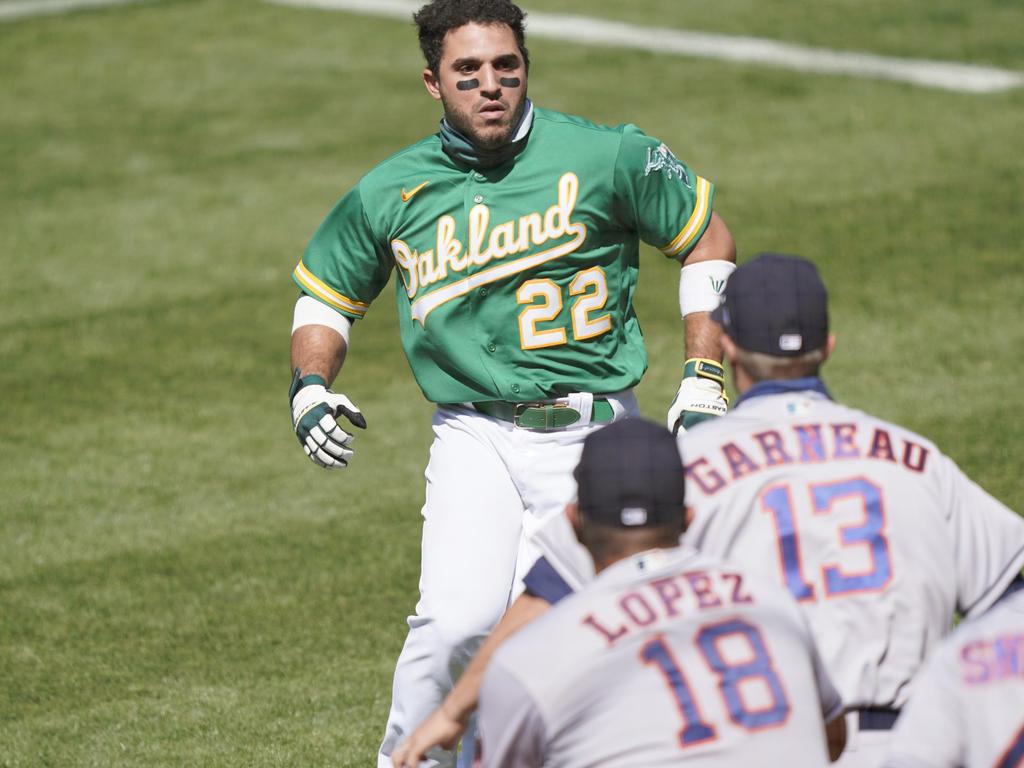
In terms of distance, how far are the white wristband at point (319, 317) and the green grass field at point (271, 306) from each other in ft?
5.14

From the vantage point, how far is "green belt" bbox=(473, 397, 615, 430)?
560cm

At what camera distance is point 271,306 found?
1201 centimetres

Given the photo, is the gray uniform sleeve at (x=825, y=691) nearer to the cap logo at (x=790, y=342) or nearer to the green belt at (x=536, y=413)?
the cap logo at (x=790, y=342)

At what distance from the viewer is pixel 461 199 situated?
575 centimetres

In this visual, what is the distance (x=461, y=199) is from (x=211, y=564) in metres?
3.28

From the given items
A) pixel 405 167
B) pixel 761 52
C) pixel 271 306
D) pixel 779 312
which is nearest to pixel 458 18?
pixel 405 167

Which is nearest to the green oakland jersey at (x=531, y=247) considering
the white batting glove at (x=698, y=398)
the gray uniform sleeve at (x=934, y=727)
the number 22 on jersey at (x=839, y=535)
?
the white batting glove at (x=698, y=398)

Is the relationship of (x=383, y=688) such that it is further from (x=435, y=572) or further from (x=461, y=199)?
(x=461, y=199)

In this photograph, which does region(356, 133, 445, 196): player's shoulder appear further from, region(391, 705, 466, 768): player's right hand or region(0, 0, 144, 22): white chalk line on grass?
region(0, 0, 144, 22): white chalk line on grass

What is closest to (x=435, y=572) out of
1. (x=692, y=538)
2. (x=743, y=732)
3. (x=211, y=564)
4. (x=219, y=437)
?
(x=692, y=538)

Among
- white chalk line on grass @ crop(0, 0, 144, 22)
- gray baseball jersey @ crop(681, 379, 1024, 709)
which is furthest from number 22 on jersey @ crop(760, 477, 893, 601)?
white chalk line on grass @ crop(0, 0, 144, 22)

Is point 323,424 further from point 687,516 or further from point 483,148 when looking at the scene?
point 687,516

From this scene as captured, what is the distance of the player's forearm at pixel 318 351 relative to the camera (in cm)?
576

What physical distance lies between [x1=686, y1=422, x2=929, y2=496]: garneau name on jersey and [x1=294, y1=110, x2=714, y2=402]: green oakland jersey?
1.71 meters
